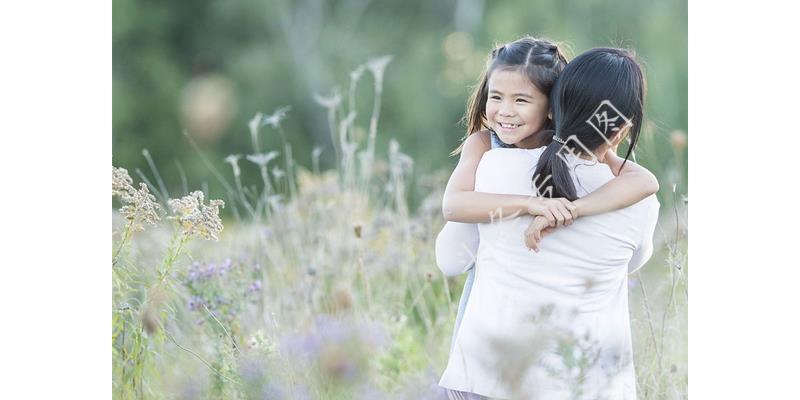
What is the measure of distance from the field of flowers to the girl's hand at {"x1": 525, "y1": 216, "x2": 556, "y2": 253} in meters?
0.39

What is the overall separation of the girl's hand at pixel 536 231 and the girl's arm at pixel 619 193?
0.06 metres

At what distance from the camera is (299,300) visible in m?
2.88

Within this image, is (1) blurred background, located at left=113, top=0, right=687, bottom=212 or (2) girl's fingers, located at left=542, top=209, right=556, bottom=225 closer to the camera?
(2) girl's fingers, located at left=542, top=209, right=556, bottom=225

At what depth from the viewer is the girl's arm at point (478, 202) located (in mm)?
Answer: 1769

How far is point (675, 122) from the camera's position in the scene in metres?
7.74

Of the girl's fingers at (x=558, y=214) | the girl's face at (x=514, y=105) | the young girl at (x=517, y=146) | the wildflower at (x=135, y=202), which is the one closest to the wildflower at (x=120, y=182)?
the wildflower at (x=135, y=202)

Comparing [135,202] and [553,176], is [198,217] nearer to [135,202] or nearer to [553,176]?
[135,202]

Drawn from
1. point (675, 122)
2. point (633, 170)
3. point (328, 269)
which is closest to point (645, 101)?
point (633, 170)

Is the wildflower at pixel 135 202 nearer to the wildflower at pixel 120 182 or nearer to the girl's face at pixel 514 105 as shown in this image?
the wildflower at pixel 120 182

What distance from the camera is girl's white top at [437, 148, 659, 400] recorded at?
1783mm

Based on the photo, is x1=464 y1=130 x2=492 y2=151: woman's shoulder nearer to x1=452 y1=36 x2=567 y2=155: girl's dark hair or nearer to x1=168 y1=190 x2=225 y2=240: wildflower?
x1=452 y1=36 x2=567 y2=155: girl's dark hair

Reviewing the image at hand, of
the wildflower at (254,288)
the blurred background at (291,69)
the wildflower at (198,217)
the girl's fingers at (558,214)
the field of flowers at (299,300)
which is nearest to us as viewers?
the girl's fingers at (558,214)

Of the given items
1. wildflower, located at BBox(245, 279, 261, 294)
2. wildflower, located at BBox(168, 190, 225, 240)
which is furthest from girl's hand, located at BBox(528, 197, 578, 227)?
wildflower, located at BBox(245, 279, 261, 294)

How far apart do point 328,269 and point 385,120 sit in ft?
20.0
